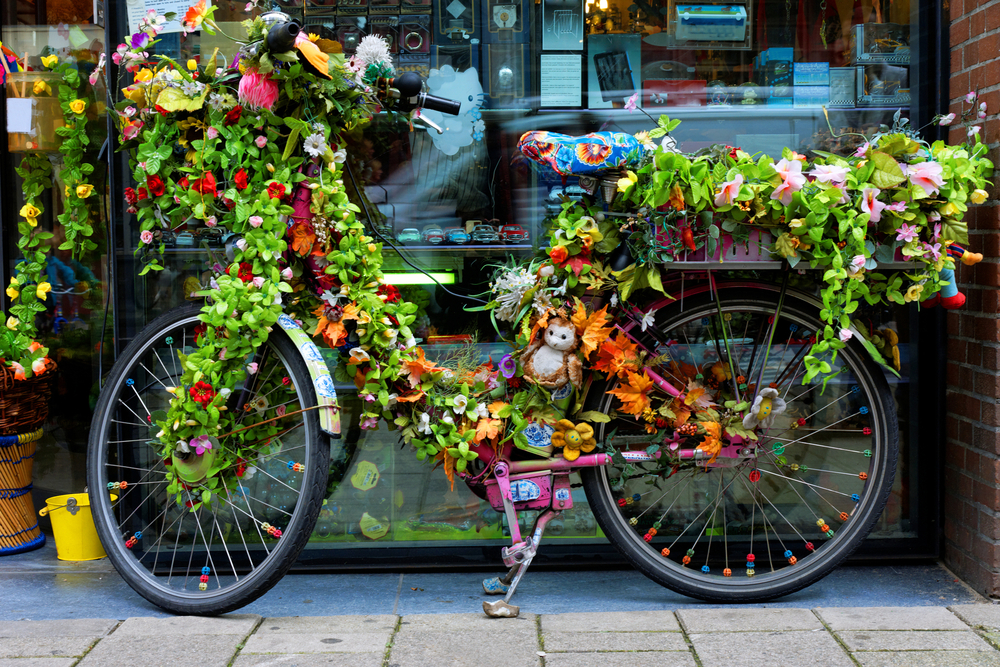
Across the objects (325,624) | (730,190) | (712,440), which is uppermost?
(730,190)

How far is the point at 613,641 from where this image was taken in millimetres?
2738

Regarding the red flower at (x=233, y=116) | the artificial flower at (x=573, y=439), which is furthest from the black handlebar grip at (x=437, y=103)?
the artificial flower at (x=573, y=439)

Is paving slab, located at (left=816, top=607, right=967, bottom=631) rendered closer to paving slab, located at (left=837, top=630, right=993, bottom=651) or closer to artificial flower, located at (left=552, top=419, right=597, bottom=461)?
paving slab, located at (left=837, top=630, right=993, bottom=651)

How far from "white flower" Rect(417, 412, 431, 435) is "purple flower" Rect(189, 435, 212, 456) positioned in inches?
28.2

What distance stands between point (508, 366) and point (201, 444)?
1.09 metres

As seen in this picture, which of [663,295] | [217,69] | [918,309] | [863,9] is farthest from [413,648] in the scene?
[863,9]

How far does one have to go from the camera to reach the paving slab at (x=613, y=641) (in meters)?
2.68

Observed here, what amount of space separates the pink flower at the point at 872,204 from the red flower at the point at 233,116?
2043 millimetres

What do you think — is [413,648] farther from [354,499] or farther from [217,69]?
[217,69]

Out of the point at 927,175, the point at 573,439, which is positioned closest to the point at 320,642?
the point at 573,439

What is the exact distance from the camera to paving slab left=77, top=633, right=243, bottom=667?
2.60 metres

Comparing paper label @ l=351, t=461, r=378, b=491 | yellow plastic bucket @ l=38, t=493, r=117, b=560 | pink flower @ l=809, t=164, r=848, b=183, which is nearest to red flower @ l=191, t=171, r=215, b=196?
paper label @ l=351, t=461, r=378, b=491

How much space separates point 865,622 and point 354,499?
6.58 feet

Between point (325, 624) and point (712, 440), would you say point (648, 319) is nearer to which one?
point (712, 440)
